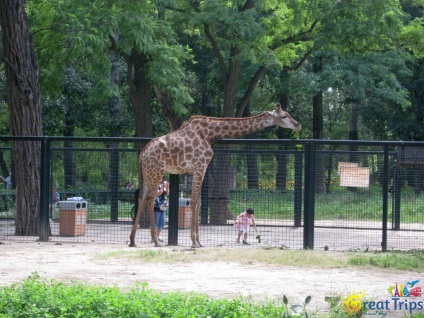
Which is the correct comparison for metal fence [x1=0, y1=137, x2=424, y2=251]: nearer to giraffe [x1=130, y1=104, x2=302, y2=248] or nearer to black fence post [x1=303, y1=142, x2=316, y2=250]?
black fence post [x1=303, y1=142, x2=316, y2=250]

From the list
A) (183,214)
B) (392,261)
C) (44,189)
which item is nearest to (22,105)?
(44,189)

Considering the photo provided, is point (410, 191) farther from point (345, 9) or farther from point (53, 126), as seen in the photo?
point (53, 126)

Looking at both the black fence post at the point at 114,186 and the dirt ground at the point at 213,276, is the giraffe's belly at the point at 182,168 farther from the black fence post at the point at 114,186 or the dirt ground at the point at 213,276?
the dirt ground at the point at 213,276

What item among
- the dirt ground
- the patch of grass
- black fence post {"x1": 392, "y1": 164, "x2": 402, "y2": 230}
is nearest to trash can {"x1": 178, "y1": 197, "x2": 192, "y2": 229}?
the dirt ground

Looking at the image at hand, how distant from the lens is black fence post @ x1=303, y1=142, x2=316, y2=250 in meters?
13.4

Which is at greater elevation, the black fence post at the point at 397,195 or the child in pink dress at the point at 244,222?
the black fence post at the point at 397,195

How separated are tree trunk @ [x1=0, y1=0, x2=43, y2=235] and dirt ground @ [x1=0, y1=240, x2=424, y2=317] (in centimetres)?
302

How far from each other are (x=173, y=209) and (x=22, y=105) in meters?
4.11

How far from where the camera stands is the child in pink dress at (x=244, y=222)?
13992mm

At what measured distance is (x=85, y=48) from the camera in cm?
1673

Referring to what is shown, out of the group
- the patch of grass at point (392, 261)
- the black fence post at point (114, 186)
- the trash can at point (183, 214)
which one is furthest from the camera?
the trash can at point (183, 214)

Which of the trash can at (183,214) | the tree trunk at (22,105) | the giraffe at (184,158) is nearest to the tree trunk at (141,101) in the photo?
the trash can at (183,214)

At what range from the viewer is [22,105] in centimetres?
1553

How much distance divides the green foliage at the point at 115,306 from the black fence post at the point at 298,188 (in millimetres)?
6653
